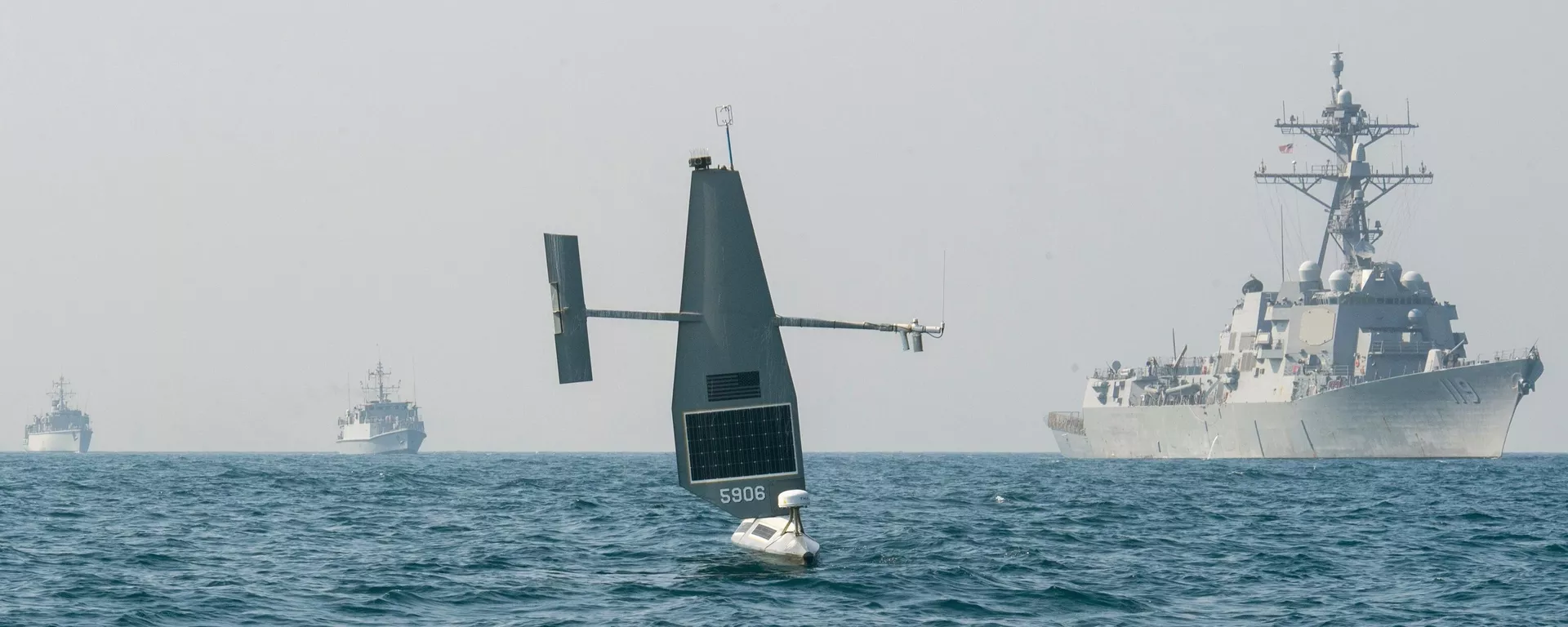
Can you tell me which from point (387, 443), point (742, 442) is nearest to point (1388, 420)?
point (742, 442)

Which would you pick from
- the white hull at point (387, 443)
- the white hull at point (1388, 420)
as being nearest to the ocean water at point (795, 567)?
the white hull at point (1388, 420)

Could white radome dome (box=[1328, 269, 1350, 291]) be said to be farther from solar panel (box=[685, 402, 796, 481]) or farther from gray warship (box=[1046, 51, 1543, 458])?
solar panel (box=[685, 402, 796, 481])

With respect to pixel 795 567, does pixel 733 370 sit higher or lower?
higher

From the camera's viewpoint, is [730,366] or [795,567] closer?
[795,567]

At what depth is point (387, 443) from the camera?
559 feet

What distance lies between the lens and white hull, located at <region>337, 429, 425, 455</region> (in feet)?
557

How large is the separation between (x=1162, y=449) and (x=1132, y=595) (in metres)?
65.1

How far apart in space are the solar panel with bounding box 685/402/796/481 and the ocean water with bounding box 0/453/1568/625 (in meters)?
1.22

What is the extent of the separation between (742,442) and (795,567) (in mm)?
1845

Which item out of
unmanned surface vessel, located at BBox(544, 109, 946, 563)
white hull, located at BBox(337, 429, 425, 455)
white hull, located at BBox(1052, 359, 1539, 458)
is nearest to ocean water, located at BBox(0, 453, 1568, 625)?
unmanned surface vessel, located at BBox(544, 109, 946, 563)

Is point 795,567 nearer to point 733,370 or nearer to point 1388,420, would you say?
point 733,370

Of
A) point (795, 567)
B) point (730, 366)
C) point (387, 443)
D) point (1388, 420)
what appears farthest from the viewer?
point (387, 443)

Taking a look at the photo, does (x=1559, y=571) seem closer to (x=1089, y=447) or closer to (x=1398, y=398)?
(x=1398, y=398)

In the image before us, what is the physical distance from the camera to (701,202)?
831 inches
